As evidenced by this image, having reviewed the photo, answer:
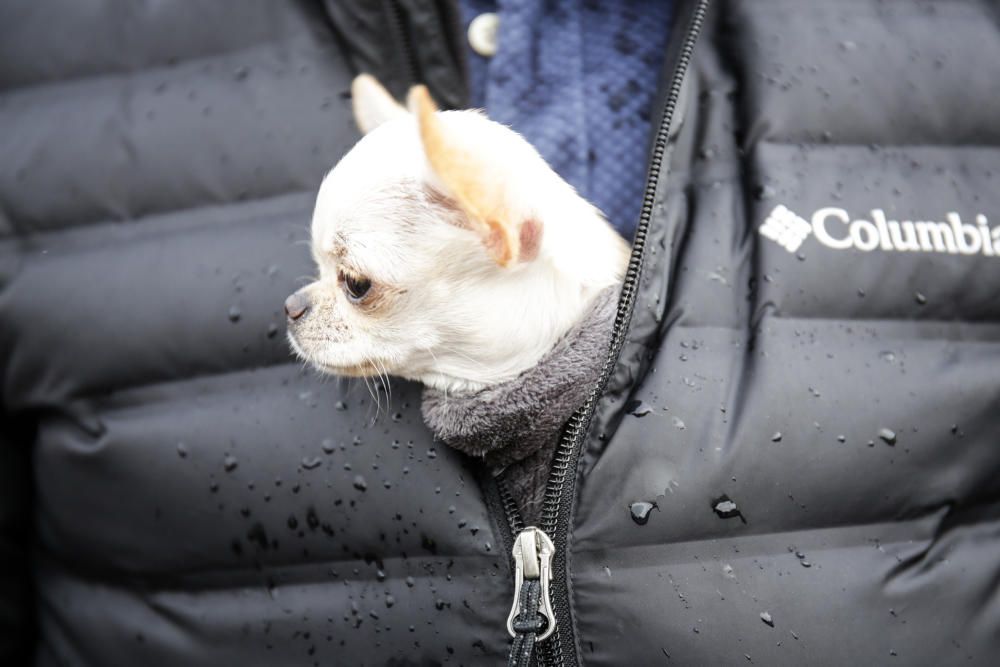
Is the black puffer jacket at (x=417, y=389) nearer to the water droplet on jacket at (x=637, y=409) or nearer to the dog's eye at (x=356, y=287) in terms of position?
the water droplet on jacket at (x=637, y=409)

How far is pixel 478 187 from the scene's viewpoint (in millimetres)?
761

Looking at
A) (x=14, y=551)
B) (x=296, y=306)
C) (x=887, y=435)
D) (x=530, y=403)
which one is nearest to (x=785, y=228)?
(x=887, y=435)

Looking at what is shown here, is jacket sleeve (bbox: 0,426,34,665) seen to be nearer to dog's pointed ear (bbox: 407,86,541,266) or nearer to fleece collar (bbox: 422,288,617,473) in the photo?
fleece collar (bbox: 422,288,617,473)

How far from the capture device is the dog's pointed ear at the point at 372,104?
3.24ft

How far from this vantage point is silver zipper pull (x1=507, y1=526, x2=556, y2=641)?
32.1 inches

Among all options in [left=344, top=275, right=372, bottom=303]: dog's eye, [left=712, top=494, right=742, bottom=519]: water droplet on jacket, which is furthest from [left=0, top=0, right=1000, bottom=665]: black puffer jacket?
[left=344, top=275, right=372, bottom=303]: dog's eye

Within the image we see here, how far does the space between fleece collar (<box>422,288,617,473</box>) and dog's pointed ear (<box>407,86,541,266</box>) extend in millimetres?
116

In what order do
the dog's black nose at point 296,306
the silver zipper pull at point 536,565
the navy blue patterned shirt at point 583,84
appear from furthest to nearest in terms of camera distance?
the navy blue patterned shirt at point 583,84, the dog's black nose at point 296,306, the silver zipper pull at point 536,565

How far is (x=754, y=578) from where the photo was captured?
2.74 ft

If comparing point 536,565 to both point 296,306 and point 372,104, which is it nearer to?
point 296,306

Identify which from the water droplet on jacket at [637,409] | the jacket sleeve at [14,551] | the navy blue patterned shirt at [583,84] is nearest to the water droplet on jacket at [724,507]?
the water droplet on jacket at [637,409]

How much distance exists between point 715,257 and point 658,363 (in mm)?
161

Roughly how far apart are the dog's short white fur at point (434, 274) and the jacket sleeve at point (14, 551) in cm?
51

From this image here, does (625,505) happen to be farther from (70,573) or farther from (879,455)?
(70,573)
